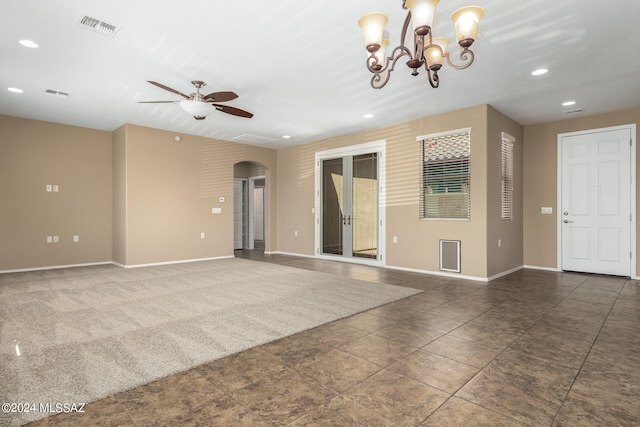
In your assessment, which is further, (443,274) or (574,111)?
(443,274)

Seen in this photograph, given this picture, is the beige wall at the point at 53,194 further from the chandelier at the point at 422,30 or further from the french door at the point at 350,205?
the chandelier at the point at 422,30

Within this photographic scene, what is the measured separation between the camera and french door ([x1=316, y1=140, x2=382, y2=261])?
264 inches

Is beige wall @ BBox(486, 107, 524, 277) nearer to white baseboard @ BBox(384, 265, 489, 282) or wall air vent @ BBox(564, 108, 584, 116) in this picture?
white baseboard @ BBox(384, 265, 489, 282)

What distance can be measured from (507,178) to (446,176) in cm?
118

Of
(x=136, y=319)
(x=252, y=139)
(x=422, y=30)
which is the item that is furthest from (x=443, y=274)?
(x=252, y=139)

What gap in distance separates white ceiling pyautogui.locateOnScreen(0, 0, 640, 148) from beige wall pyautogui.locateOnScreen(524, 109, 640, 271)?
39cm

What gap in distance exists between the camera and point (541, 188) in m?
6.14

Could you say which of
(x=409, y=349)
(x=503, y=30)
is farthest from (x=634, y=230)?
(x=409, y=349)

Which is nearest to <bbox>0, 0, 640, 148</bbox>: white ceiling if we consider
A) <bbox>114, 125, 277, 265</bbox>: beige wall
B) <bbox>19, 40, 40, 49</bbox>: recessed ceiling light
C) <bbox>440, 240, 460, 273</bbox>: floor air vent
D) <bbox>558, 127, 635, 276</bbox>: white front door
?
<bbox>19, 40, 40, 49</bbox>: recessed ceiling light

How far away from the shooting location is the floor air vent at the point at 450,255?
537cm

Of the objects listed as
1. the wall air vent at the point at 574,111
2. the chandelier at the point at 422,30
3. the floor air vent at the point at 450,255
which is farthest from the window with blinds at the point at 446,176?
the chandelier at the point at 422,30

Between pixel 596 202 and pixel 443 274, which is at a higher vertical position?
pixel 596 202

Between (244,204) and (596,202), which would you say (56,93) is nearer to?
(244,204)

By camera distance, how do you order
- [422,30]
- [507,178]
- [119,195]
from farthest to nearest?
[119,195], [507,178], [422,30]
